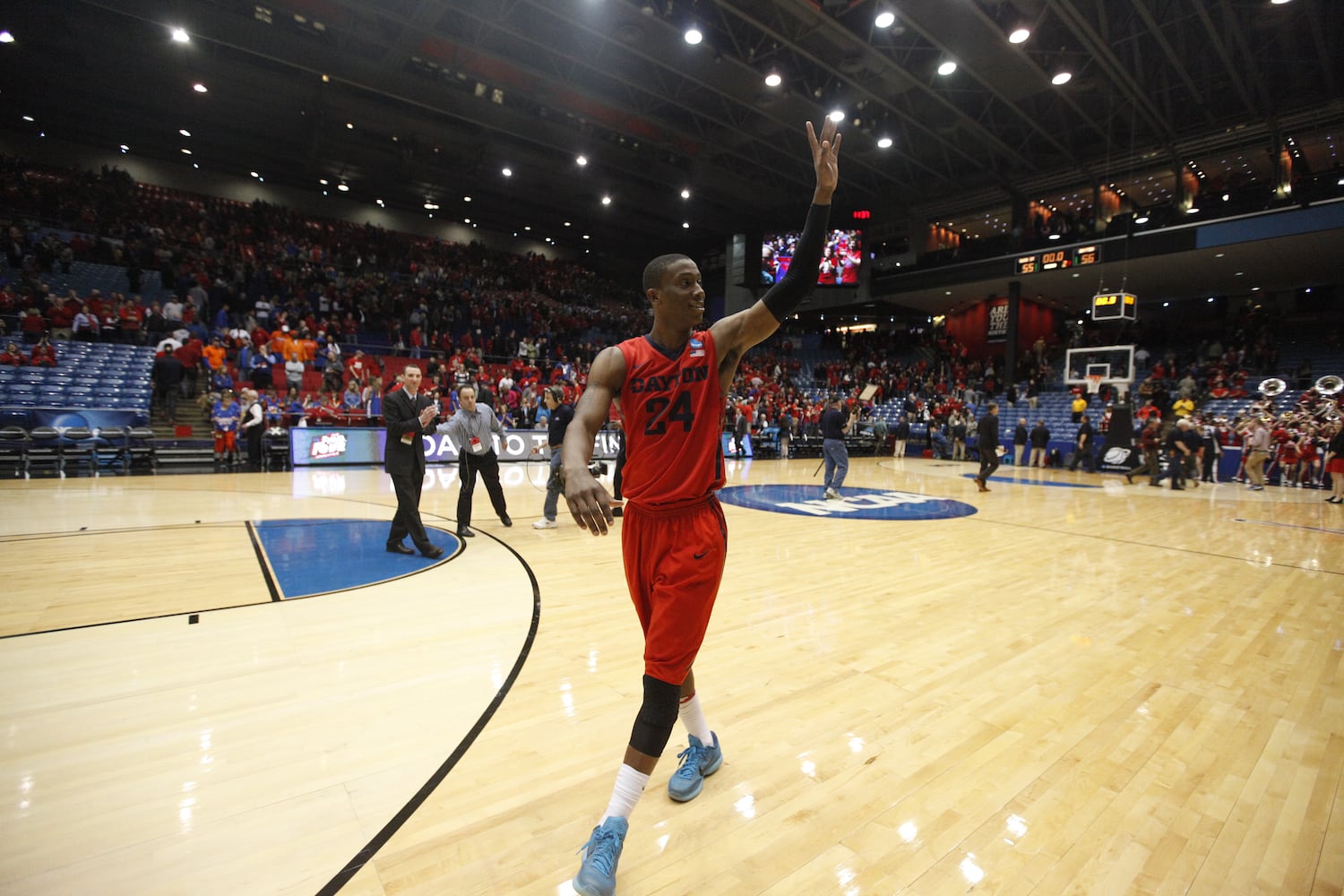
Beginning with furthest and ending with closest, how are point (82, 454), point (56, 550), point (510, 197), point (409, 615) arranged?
1. point (510, 197)
2. point (82, 454)
3. point (56, 550)
4. point (409, 615)

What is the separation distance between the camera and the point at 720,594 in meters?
4.51

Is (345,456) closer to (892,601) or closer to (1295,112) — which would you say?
(892,601)

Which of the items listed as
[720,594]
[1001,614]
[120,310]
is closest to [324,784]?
[720,594]

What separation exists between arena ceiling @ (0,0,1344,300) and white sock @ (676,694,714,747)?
1469cm

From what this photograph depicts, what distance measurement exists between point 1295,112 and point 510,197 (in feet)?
88.6

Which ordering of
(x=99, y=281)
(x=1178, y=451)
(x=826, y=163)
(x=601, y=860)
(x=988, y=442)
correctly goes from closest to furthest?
1. (x=601, y=860)
2. (x=826, y=163)
3. (x=988, y=442)
4. (x=1178, y=451)
5. (x=99, y=281)

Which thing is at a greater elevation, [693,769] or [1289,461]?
[1289,461]

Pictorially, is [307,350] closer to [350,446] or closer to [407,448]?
[350,446]

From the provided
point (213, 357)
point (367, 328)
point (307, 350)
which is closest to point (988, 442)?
point (307, 350)

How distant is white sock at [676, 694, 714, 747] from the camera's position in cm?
213

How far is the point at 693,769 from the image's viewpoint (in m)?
2.12

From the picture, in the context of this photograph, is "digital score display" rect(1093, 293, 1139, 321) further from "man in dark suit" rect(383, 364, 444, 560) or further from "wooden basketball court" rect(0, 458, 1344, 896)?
"man in dark suit" rect(383, 364, 444, 560)

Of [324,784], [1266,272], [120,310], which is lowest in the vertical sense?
[324,784]

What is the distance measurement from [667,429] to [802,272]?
0.70 metres
